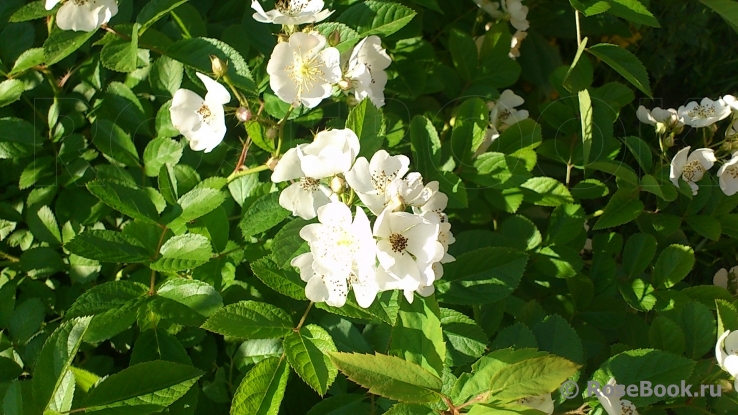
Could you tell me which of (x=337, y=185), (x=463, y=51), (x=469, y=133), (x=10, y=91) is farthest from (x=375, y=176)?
(x=10, y=91)

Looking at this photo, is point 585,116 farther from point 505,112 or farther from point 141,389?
point 141,389

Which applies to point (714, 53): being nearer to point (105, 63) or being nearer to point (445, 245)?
point (445, 245)

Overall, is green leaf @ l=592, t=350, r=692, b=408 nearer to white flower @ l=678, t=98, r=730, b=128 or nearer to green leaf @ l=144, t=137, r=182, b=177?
white flower @ l=678, t=98, r=730, b=128

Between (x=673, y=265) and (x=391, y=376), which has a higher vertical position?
(x=391, y=376)

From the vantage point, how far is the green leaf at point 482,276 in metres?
1.41

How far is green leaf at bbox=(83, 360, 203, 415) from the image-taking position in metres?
1.11

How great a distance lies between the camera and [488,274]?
56.3 inches

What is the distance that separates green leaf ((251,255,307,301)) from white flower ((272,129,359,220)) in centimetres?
13

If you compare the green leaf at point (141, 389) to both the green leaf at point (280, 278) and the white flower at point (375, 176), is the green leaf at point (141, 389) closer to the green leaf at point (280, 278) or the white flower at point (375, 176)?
the green leaf at point (280, 278)

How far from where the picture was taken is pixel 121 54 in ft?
4.80

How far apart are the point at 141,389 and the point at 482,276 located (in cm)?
79

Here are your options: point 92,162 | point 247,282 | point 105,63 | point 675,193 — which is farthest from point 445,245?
point 92,162

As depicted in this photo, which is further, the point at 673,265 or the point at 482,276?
the point at 673,265

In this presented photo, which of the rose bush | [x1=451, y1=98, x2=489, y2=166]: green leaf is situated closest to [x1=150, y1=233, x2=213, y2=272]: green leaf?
the rose bush
